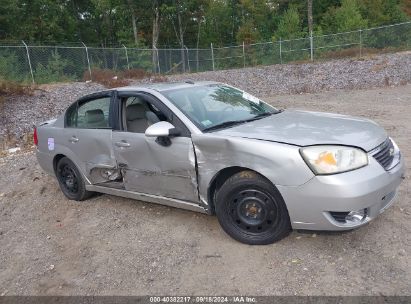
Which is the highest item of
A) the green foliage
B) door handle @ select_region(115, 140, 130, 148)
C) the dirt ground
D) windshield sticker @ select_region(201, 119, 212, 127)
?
the green foliage

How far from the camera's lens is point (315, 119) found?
4285 millimetres

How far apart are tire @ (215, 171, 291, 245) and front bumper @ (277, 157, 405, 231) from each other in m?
0.14

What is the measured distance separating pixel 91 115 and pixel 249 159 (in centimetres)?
250

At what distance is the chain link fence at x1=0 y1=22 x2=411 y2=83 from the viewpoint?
18938 millimetres

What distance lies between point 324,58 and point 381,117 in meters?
15.6

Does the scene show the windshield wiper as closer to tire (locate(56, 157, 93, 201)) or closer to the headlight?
the headlight

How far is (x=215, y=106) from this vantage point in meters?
4.59

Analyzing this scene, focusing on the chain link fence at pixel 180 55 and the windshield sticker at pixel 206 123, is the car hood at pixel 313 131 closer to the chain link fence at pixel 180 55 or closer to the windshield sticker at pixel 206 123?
the windshield sticker at pixel 206 123

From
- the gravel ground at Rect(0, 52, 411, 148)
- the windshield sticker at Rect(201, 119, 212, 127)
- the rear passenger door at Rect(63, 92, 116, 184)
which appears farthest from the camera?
the gravel ground at Rect(0, 52, 411, 148)

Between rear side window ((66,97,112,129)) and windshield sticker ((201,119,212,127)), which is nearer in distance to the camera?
windshield sticker ((201,119,212,127))

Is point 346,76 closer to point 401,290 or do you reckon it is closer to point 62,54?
point 62,54

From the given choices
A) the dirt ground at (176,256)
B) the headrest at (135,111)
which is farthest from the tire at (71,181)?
the headrest at (135,111)

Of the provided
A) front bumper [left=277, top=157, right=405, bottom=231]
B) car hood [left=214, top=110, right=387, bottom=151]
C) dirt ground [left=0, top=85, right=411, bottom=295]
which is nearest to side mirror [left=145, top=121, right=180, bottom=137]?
car hood [left=214, top=110, right=387, bottom=151]

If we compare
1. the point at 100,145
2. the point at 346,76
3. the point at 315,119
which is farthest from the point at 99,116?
the point at 346,76
